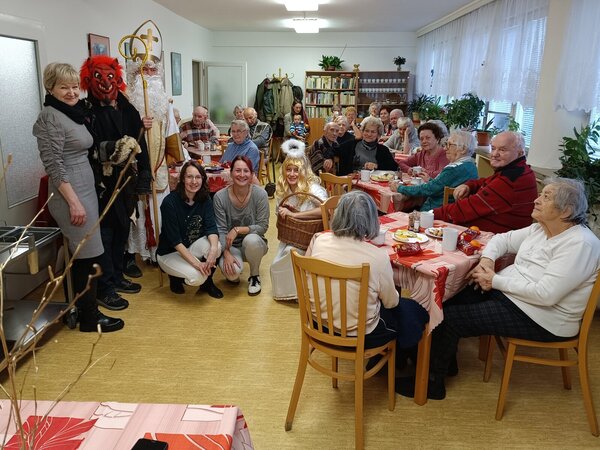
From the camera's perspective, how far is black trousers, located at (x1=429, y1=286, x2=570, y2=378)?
213 centimetres

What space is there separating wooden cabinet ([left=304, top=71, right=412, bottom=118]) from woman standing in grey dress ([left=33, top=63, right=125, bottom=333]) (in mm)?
7241

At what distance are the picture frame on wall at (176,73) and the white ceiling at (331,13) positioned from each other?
0.66 meters

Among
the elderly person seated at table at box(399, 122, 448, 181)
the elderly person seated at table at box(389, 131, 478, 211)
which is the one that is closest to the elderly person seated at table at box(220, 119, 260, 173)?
the elderly person seated at table at box(399, 122, 448, 181)

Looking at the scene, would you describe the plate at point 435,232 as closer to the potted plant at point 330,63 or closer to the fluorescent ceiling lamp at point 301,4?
the fluorescent ceiling lamp at point 301,4

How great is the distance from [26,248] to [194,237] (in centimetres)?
117

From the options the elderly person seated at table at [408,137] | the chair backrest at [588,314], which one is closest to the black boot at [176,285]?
the chair backrest at [588,314]

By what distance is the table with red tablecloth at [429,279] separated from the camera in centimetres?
214

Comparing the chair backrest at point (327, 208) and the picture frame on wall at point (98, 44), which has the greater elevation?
the picture frame on wall at point (98, 44)

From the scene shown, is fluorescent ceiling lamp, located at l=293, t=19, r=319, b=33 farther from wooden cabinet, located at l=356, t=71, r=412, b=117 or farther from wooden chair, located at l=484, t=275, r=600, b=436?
wooden chair, located at l=484, t=275, r=600, b=436

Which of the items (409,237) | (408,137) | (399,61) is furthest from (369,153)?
(399,61)

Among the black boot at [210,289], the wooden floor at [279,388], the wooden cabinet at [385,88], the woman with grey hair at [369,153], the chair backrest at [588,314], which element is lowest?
the wooden floor at [279,388]

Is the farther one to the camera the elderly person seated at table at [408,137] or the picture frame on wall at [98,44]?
the elderly person seated at table at [408,137]

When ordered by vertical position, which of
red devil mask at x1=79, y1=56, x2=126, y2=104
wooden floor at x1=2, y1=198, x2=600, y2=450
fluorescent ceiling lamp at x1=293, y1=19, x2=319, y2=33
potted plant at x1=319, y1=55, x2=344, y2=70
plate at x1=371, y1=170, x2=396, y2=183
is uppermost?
fluorescent ceiling lamp at x1=293, y1=19, x2=319, y2=33

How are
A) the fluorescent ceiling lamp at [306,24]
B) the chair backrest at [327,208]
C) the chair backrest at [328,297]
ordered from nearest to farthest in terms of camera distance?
the chair backrest at [328,297] < the chair backrest at [327,208] < the fluorescent ceiling lamp at [306,24]
